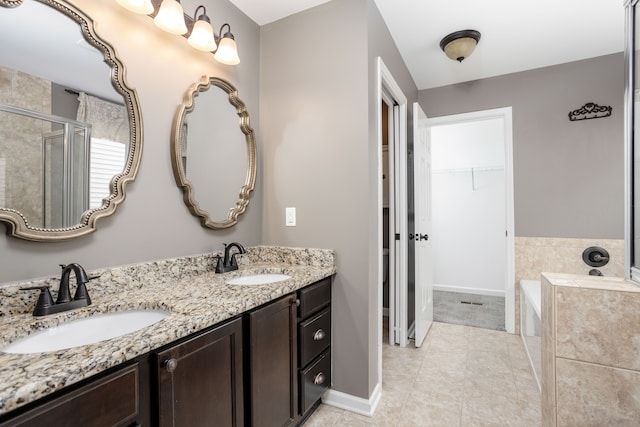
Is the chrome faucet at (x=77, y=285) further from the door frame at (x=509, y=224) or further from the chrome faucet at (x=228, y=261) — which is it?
the door frame at (x=509, y=224)

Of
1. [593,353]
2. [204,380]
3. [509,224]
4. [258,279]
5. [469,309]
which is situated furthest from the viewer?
[469,309]

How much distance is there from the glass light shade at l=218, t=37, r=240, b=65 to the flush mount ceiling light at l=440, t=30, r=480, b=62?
163 cm

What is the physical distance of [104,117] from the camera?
4.12 feet

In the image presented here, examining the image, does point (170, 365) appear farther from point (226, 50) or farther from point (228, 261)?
point (226, 50)

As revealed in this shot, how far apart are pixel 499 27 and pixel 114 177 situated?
2672mm

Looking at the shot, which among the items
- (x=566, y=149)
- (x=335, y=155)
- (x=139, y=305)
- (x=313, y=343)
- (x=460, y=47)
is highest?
(x=460, y=47)

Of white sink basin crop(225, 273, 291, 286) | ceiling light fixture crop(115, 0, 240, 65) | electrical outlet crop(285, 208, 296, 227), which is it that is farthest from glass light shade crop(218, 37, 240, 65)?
white sink basin crop(225, 273, 291, 286)

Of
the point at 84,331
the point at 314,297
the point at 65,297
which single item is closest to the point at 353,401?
the point at 314,297

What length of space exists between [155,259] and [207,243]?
1.04 ft

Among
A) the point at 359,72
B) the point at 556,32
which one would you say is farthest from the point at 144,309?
the point at 556,32

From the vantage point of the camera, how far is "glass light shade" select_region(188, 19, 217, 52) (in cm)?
152

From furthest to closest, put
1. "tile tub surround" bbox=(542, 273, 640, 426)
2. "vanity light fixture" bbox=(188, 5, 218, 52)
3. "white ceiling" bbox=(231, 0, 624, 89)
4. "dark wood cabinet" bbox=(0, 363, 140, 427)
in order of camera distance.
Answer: "white ceiling" bbox=(231, 0, 624, 89), "vanity light fixture" bbox=(188, 5, 218, 52), "tile tub surround" bbox=(542, 273, 640, 426), "dark wood cabinet" bbox=(0, 363, 140, 427)

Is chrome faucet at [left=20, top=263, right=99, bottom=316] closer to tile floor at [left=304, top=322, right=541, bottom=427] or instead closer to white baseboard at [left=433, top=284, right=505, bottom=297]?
tile floor at [left=304, top=322, right=541, bottom=427]

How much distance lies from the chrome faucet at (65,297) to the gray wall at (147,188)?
0.11 meters
